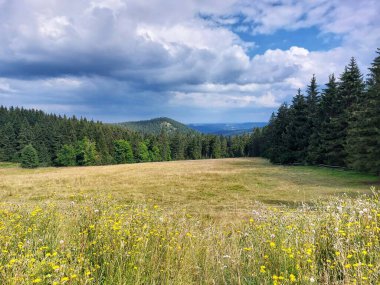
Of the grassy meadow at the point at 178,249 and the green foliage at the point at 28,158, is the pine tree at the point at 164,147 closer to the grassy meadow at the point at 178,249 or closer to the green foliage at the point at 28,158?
the green foliage at the point at 28,158

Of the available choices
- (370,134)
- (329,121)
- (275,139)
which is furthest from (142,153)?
(370,134)

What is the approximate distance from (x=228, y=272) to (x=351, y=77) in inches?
1390

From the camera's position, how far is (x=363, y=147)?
24.5 metres

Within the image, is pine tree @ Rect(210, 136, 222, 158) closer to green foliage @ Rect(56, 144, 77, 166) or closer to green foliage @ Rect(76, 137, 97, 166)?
green foliage @ Rect(76, 137, 97, 166)

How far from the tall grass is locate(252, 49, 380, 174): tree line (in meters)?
21.3

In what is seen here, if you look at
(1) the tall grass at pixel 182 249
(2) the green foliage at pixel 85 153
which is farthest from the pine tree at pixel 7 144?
(1) the tall grass at pixel 182 249

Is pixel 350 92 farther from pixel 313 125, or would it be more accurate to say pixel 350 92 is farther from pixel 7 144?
pixel 7 144

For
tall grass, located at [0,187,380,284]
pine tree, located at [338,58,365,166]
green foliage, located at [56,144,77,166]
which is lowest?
green foliage, located at [56,144,77,166]

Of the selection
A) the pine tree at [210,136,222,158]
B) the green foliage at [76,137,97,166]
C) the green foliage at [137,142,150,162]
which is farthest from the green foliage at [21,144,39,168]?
the pine tree at [210,136,222,158]

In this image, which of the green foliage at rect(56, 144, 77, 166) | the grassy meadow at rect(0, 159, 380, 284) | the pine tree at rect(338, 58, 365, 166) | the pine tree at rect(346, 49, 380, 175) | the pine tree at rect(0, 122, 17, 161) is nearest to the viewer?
the grassy meadow at rect(0, 159, 380, 284)

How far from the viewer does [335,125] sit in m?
33.1

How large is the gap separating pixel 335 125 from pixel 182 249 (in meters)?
33.7

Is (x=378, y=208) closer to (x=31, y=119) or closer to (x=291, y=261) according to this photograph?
(x=291, y=261)

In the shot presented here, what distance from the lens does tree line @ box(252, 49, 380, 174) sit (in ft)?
78.6
